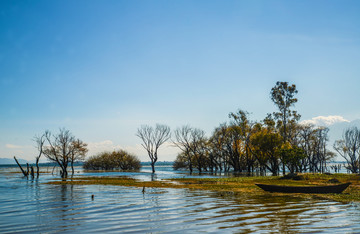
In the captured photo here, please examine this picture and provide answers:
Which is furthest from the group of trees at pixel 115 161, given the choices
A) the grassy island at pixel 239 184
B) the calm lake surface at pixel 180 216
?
the calm lake surface at pixel 180 216

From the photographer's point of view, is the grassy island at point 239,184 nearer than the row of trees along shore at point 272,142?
Yes

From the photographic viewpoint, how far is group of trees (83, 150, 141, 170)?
106 m

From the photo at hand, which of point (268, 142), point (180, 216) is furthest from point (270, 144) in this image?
point (180, 216)

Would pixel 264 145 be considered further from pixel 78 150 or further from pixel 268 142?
pixel 78 150

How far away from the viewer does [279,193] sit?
81.8ft

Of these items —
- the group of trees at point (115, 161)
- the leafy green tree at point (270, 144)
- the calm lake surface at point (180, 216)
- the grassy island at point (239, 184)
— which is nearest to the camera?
the calm lake surface at point (180, 216)

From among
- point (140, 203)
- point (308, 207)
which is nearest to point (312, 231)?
point (308, 207)

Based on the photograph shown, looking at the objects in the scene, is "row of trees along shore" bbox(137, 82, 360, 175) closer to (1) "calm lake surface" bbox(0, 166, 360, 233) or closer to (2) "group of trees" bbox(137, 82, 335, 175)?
(2) "group of trees" bbox(137, 82, 335, 175)

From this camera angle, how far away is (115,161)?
352 ft

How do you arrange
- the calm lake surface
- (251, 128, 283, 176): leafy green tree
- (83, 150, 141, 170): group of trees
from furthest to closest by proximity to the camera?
(83, 150, 141, 170): group of trees
(251, 128, 283, 176): leafy green tree
the calm lake surface

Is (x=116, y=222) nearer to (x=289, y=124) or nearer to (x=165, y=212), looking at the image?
(x=165, y=212)

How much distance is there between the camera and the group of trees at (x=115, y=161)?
348ft

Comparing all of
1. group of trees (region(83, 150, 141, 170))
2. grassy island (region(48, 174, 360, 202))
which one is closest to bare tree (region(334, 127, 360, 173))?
grassy island (region(48, 174, 360, 202))

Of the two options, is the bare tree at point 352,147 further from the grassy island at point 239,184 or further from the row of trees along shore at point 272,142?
the grassy island at point 239,184
